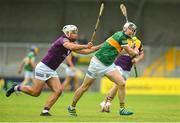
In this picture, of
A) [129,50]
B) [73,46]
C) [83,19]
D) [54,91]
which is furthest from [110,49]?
[83,19]

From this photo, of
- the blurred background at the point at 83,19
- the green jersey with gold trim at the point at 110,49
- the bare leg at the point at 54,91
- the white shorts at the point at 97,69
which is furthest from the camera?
the blurred background at the point at 83,19

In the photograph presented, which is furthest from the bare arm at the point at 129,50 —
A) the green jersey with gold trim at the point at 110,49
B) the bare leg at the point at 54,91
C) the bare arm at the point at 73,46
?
the bare leg at the point at 54,91

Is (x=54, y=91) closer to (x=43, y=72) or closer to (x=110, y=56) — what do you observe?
(x=43, y=72)

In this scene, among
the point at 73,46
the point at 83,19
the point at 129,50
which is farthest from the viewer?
the point at 83,19

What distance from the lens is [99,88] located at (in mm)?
38719

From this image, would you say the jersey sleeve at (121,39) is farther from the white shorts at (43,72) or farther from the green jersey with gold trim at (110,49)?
the white shorts at (43,72)

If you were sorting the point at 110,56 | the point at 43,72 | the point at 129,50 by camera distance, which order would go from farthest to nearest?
1. the point at 110,56
2. the point at 129,50
3. the point at 43,72

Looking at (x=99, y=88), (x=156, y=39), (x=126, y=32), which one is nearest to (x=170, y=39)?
(x=156, y=39)

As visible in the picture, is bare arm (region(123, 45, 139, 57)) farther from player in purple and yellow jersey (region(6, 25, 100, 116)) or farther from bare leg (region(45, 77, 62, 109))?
bare leg (region(45, 77, 62, 109))

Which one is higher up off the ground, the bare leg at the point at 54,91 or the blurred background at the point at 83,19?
the blurred background at the point at 83,19

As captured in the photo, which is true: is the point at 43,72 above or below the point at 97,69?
below

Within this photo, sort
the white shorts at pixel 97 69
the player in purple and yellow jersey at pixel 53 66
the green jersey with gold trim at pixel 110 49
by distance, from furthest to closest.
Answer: the green jersey with gold trim at pixel 110 49, the white shorts at pixel 97 69, the player in purple and yellow jersey at pixel 53 66

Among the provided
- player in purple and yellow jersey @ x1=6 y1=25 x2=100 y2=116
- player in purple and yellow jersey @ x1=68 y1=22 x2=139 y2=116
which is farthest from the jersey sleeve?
player in purple and yellow jersey @ x1=6 y1=25 x2=100 y2=116

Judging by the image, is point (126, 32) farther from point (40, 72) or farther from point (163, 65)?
point (163, 65)
